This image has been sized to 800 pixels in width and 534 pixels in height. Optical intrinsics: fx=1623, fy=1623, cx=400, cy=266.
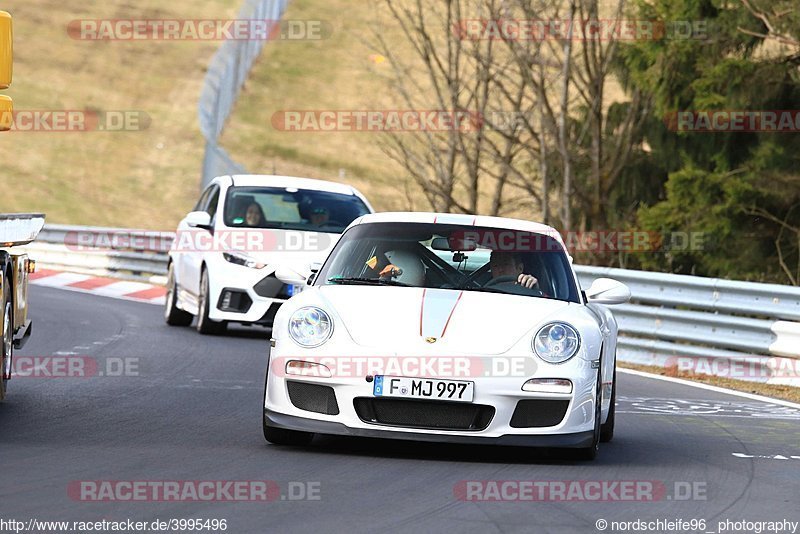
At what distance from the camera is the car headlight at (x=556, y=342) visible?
8.51 metres

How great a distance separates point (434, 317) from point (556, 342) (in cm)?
66

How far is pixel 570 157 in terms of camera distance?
23.7 m

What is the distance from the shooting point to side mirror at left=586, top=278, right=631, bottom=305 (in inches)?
370

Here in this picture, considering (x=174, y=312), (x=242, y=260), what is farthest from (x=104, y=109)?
(x=242, y=260)

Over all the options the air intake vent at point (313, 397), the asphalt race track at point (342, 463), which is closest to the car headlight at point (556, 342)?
the asphalt race track at point (342, 463)

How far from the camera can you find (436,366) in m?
8.32

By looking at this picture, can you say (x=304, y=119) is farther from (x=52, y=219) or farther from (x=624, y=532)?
(x=624, y=532)

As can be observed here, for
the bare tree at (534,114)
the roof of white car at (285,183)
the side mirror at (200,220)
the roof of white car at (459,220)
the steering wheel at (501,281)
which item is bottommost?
the steering wheel at (501,281)

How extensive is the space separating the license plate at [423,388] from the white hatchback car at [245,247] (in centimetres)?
719
